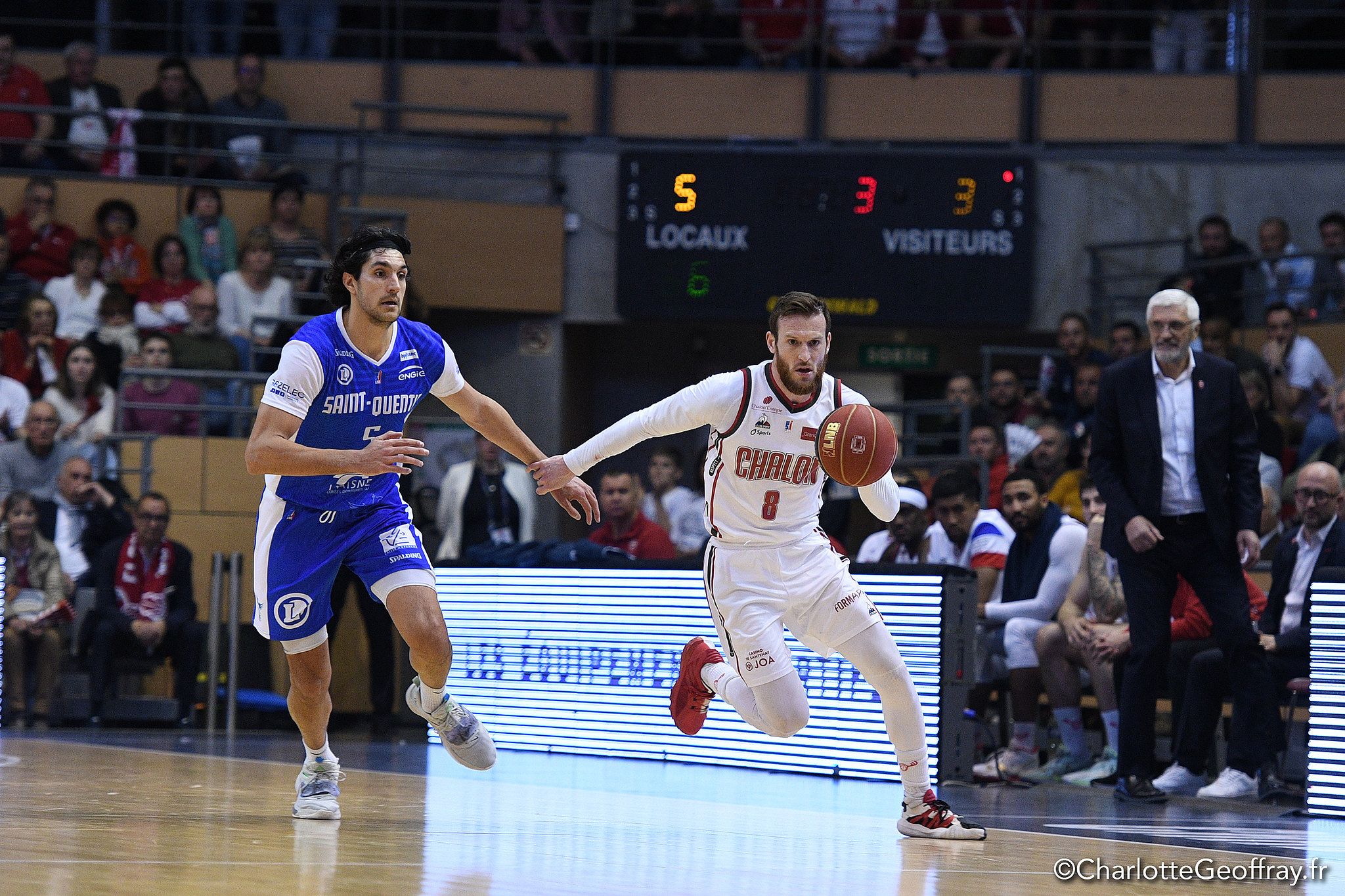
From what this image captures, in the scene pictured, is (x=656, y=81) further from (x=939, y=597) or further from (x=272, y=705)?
(x=939, y=597)

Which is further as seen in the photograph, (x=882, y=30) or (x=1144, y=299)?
(x=882, y=30)

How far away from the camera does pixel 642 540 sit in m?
11.3

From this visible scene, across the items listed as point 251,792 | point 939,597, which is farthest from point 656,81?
point 251,792

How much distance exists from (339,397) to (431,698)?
4.03 ft

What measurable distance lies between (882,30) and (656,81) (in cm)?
226

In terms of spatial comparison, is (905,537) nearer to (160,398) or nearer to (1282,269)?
(1282,269)

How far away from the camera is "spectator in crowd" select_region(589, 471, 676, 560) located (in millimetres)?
11305

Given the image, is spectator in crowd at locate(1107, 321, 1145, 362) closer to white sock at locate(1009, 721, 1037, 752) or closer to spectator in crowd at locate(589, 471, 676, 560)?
spectator in crowd at locate(589, 471, 676, 560)

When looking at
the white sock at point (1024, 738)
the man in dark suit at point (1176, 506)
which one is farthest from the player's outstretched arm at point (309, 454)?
the white sock at point (1024, 738)

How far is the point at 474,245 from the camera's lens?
15.8 metres

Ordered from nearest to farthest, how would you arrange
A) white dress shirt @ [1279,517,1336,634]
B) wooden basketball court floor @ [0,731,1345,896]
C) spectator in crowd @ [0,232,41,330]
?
wooden basketball court floor @ [0,731,1345,896] → white dress shirt @ [1279,517,1336,634] → spectator in crowd @ [0,232,41,330]

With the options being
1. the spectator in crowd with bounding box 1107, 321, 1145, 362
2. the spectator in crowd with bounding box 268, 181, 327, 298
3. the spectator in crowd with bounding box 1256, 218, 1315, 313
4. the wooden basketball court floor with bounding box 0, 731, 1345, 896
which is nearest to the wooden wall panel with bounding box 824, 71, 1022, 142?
the spectator in crowd with bounding box 1256, 218, 1315, 313

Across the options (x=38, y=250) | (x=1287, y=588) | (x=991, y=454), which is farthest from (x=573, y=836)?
(x=38, y=250)

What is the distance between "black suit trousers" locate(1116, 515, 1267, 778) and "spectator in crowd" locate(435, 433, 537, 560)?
18.4 feet
